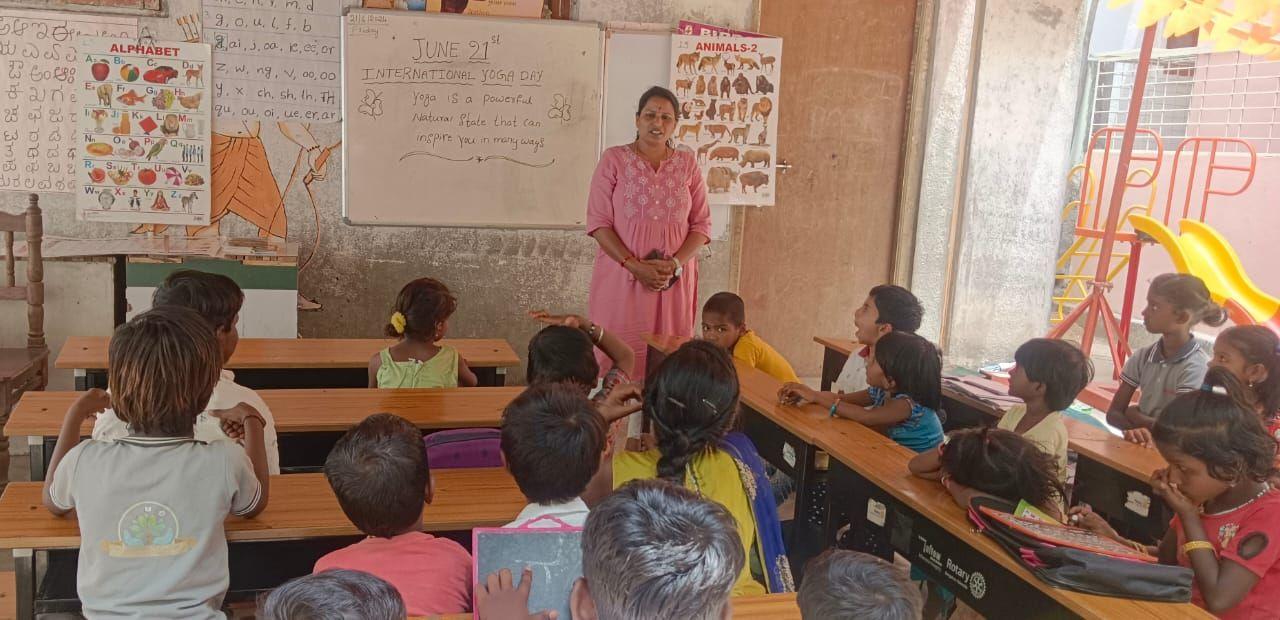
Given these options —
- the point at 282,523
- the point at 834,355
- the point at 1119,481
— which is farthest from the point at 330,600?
the point at 834,355

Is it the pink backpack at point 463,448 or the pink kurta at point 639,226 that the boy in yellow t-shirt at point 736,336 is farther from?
the pink backpack at point 463,448

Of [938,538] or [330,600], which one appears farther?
[938,538]

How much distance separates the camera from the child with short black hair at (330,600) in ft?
3.56

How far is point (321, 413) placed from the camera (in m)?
2.68

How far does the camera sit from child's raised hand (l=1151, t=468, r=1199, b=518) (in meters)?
1.85

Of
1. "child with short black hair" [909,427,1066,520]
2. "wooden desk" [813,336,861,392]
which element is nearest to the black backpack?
"child with short black hair" [909,427,1066,520]

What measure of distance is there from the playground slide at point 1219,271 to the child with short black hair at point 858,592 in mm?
5587

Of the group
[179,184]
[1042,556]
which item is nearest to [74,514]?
[1042,556]

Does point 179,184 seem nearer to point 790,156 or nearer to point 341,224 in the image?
point 341,224

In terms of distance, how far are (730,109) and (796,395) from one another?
2815 millimetres

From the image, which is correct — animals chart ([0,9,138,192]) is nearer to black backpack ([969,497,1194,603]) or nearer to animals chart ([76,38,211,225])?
animals chart ([76,38,211,225])

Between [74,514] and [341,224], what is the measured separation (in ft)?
10.4

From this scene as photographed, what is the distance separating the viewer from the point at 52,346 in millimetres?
4711

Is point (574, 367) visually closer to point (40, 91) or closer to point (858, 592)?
point (858, 592)
